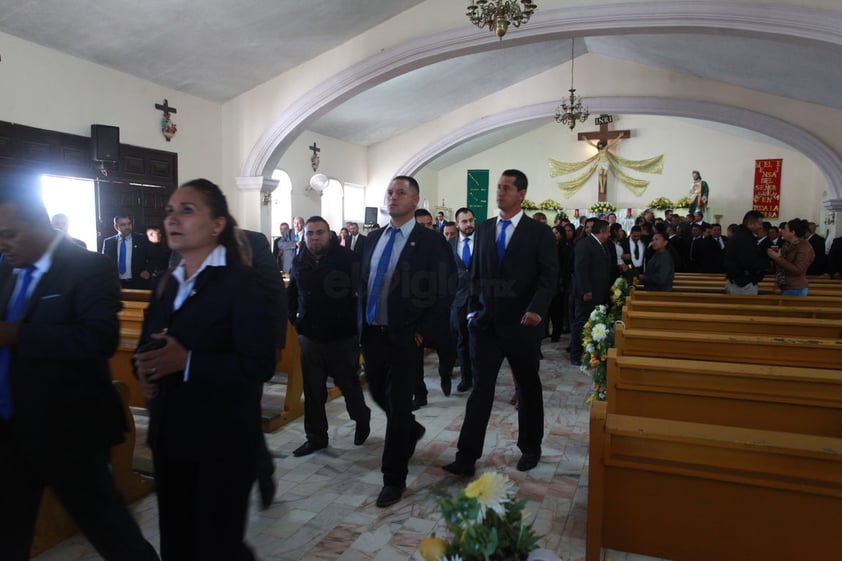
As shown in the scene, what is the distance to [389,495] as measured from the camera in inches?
105

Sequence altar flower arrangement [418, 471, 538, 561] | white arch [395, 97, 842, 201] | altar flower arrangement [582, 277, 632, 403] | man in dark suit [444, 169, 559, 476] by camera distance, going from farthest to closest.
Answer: white arch [395, 97, 842, 201]
altar flower arrangement [582, 277, 632, 403]
man in dark suit [444, 169, 559, 476]
altar flower arrangement [418, 471, 538, 561]

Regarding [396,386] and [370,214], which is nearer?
[396,386]

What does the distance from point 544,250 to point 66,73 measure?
6.29 metres

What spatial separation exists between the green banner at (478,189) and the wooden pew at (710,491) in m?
14.9

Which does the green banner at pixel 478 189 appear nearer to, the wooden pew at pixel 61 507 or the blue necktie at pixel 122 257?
the blue necktie at pixel 122 257

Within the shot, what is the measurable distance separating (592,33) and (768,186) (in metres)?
9.99

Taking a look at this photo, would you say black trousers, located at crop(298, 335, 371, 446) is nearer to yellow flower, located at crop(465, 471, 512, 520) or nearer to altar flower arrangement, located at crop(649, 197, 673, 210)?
yellow flower, located at crop(465, 471, 512, 520)

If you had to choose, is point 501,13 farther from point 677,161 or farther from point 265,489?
point 677,161

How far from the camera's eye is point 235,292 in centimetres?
145

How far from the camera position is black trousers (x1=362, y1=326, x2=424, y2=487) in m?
2.67

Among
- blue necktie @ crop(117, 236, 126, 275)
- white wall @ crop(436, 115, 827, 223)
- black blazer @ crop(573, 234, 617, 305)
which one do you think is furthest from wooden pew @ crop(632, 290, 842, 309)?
white wall @ crop(436, 115, 827, 223)

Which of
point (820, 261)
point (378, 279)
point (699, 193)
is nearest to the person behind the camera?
point (378, 279)

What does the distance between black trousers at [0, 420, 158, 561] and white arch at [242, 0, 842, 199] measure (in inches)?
279

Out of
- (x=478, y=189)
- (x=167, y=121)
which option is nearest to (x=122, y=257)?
(x=167, y=121)
